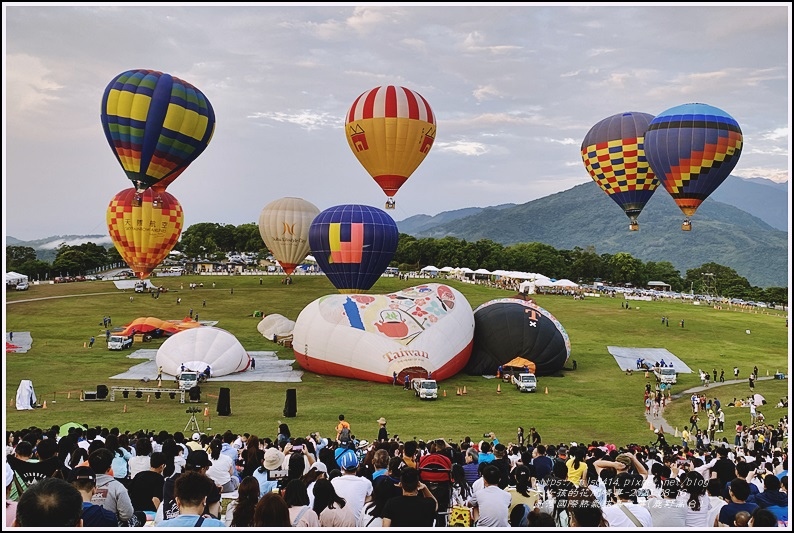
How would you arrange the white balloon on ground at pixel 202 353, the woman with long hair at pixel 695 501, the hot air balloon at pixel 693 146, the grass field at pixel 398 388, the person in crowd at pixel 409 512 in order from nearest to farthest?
1. the person in crowd at pixel 409 512
2. the woman with long hair at pixel 695 501
3. the grass field at pixel 398 388
4. the white balloon on ground at pixel 202 353
5. the hot air balloon at pixel 693 146

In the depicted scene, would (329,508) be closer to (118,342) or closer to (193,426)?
(193,426)

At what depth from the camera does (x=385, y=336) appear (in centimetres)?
2506

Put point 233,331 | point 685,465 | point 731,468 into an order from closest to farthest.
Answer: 1. point 731,468
2. point 685,465
3. point 233,331

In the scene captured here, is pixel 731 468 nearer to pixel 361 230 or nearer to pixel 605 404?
pixel 605 404

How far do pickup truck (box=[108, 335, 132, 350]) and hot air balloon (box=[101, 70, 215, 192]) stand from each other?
723cm

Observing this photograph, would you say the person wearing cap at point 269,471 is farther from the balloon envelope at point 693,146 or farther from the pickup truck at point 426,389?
the balloon envelope at point 693,146

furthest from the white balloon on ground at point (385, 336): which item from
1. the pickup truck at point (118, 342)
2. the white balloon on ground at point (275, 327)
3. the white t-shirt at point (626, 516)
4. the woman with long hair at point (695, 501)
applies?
the white t-shirt at point (626, 516)

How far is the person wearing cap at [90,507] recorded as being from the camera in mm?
5000

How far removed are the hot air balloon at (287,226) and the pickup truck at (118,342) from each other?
25.0 meters

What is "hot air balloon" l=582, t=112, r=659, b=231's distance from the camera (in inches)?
1334

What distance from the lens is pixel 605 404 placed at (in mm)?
23703

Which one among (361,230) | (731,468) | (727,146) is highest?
(727,146)

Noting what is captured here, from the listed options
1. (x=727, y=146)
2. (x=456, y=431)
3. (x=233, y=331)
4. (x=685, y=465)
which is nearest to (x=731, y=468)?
(x=685, y=465)

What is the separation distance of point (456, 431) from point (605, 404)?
7.48m
